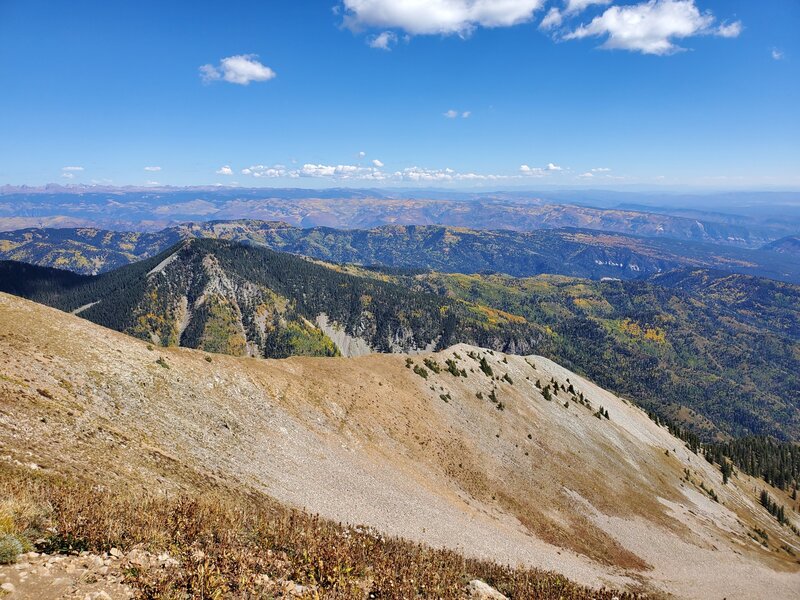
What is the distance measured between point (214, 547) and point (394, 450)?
37.8 metres

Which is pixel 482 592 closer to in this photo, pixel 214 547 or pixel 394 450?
pixel 214 547

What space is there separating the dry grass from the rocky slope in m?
6.14

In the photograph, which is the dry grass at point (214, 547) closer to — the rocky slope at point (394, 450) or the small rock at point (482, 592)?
the small rock at point (482, 592)

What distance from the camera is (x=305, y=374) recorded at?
5416 centimetres

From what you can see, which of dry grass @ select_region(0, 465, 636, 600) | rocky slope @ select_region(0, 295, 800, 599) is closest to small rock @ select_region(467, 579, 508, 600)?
dry grass @ select_region(0, 465, 636, 600)

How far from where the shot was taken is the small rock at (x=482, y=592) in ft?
57.7

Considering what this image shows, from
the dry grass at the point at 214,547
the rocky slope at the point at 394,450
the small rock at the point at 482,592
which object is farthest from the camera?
the rocky slope at the point at 394,450

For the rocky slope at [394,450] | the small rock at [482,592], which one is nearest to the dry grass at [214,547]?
the small rock at [482,592]

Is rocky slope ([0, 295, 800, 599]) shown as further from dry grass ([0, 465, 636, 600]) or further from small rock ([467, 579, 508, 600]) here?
small rock ([467, 579, 508, 600])

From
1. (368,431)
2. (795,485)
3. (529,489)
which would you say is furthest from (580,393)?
(795,485)

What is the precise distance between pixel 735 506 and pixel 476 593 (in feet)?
353

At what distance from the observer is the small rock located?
17578 mm

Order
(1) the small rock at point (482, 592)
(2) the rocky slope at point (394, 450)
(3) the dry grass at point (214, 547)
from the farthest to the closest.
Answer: (2) the rocky slope at point (394, 450) → (1) the small rock at point (482, 592) → (3) the dry grass at point (214, 547)

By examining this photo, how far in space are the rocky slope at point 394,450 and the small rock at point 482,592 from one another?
48.3 ft
